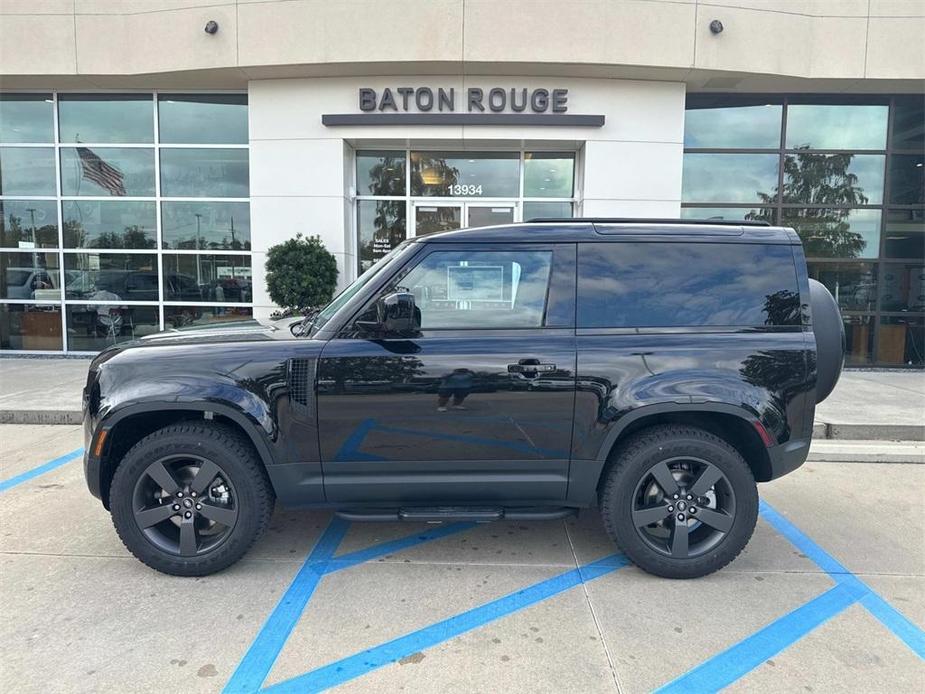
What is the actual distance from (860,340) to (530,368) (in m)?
9.89

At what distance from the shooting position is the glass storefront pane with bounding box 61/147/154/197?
10.6 metres

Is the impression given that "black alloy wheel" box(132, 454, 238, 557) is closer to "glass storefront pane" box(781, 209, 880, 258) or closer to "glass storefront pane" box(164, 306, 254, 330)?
"glass storefront pane" box(164, 306, 254, 330)

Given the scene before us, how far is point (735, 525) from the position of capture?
3.29 m

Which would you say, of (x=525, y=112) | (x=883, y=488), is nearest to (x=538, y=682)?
(x=883, y=488)

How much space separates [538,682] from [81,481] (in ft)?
13.8

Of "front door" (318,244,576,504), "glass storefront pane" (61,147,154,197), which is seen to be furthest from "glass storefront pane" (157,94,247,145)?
"front door" (318,244,576,504)

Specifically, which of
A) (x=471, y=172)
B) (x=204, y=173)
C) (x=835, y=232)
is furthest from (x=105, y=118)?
(x=835, y=232)

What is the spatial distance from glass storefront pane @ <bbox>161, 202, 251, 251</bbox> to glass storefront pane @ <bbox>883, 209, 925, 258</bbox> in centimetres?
1135

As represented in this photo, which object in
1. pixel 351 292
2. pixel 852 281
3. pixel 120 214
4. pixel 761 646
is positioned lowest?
pixel 761 646

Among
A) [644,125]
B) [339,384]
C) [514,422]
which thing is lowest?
[514,422]

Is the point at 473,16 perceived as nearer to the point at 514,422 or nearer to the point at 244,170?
the point at 244,170

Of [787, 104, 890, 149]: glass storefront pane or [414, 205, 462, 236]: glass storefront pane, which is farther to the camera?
[414, 205, 462, 236]: glass storefront pane

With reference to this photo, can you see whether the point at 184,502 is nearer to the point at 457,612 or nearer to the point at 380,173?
the point at 457,612

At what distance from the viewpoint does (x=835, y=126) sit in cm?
1029
